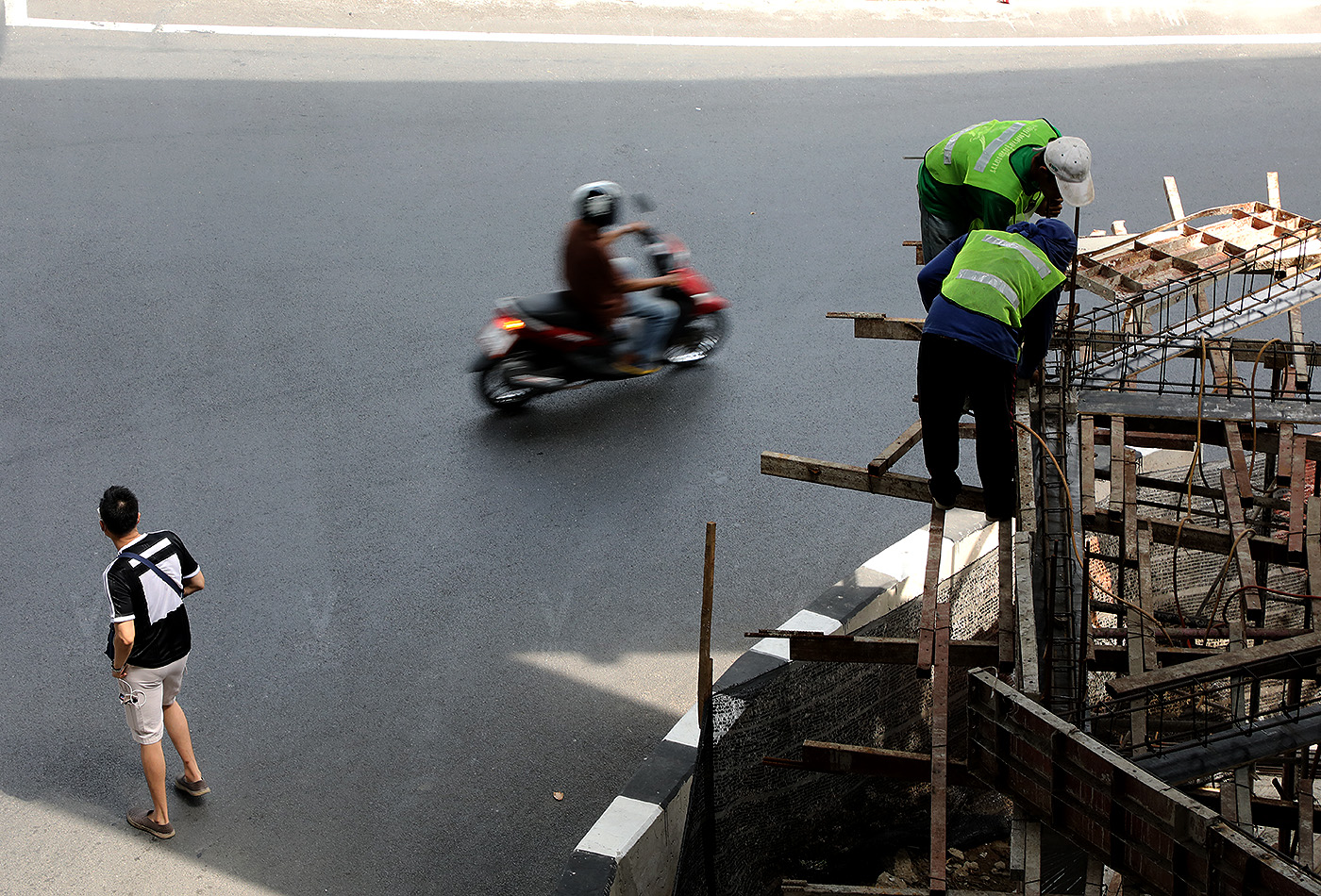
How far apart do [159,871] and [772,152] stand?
958 cm

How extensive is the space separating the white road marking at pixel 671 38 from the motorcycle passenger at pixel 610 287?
245 inches

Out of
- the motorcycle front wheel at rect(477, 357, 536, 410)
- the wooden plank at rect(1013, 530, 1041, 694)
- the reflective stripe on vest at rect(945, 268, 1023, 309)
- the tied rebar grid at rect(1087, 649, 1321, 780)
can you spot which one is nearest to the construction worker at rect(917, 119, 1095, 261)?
the reflective stripe on vest at rect(945, 268, 1023, 309)

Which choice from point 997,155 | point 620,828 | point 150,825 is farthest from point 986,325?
point 150,825

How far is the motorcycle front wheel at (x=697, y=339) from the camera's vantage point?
1033cm

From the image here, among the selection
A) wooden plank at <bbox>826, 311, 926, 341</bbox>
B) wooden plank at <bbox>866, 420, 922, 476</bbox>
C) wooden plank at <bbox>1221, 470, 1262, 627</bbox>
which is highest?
wooden plank at <bbox>826, 311, 926, 341</bbox>

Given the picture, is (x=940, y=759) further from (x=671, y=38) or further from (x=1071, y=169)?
(x=671, y=38)

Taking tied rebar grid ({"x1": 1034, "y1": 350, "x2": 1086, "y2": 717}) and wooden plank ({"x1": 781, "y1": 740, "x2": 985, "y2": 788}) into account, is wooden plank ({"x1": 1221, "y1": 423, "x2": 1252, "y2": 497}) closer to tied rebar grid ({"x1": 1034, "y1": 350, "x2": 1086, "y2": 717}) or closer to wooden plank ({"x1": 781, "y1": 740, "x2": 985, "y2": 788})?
tied rebar grid ({"x1": 1034, "y1": 350, "x2": 1086, "y2": 717})

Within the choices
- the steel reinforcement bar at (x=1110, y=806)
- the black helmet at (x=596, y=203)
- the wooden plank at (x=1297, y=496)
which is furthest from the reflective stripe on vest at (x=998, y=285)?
the black helmet at (x=596, y=203)

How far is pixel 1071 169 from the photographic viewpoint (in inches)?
252

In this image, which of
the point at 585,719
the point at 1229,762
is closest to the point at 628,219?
the point at 585,719

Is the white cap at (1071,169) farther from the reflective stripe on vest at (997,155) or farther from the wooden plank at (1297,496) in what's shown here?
the wooden plank at (1297,496)

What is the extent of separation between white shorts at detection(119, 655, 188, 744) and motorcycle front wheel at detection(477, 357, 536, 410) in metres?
3.80

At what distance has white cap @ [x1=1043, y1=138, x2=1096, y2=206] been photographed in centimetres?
639

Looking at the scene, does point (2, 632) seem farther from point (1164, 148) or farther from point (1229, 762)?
point (1164, 148)
